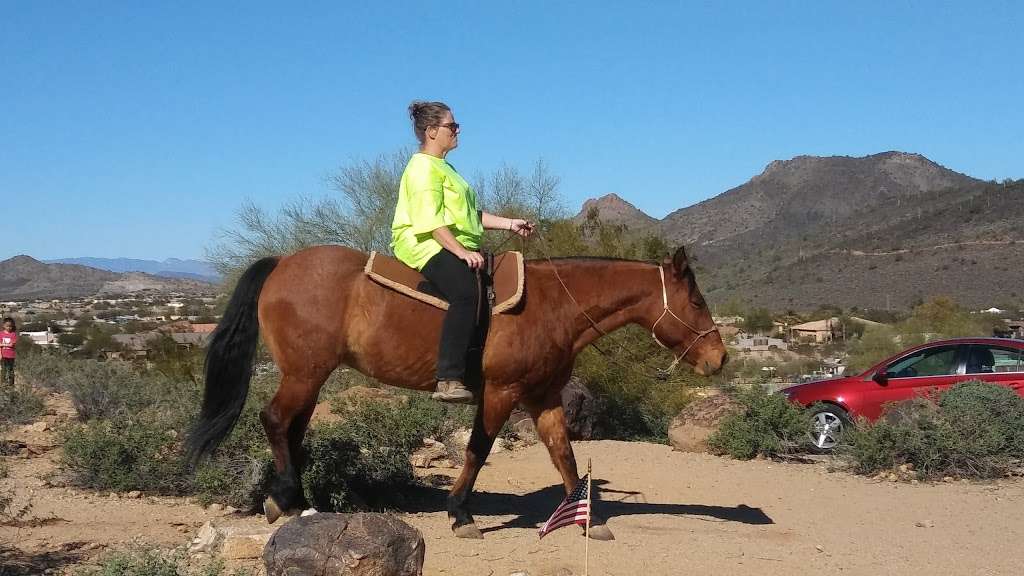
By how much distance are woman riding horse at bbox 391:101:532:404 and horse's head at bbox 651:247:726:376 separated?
127 cm

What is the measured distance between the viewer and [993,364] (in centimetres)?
1227

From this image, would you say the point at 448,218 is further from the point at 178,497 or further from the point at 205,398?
the point at 178,497

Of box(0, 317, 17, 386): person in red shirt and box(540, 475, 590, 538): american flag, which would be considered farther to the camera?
box(0, 317, 17, 386): person in red shirt

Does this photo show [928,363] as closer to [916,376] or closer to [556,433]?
[916,376]

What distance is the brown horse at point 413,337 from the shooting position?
6.94 metres

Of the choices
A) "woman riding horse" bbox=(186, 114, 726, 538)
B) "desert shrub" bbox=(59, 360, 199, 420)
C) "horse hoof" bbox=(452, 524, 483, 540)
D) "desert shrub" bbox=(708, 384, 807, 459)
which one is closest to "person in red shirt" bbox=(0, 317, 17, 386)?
"desert shrub" bbox=(59, 360, 199, 420)

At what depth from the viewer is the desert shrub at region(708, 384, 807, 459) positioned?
36.7 ft

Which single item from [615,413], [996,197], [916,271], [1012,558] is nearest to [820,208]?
[996,197]

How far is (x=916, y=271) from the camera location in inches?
2217

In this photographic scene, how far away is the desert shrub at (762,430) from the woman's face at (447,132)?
19.5ft

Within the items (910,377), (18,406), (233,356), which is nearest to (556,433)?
(233,356)

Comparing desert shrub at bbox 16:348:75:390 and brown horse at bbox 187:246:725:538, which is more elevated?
brown horse at bbox 187:246:725:538

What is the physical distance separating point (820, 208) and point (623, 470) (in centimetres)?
9573

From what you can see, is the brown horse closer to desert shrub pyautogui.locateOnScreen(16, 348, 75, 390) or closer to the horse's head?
the horse's head
